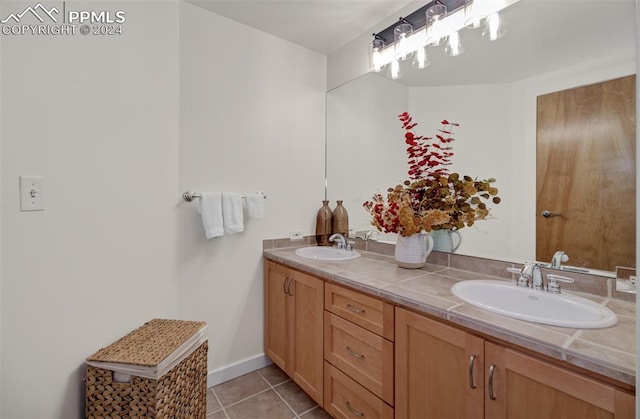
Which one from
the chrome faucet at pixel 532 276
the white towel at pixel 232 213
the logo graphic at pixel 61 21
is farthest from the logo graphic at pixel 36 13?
the chrome faucet at pixel 532 276

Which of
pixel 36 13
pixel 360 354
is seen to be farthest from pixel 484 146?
pixel 36 13

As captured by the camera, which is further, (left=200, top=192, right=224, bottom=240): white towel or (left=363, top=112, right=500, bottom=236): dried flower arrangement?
(left=200, top=192, right=224, bottom=240): white towel

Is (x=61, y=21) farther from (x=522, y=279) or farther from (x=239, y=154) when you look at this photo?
(x=522, y=279)

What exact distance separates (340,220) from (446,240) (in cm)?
84

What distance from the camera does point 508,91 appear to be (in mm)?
1388

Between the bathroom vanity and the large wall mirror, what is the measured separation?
12.2 inches

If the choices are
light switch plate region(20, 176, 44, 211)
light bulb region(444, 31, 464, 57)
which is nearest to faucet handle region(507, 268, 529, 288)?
light bulb region(444, 31, 464, 57)

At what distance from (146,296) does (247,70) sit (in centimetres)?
153

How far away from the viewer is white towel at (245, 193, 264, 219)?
6.13 feet

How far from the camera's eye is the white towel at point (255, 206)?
1.87 meters

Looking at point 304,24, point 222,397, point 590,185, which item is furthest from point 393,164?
point 222,397

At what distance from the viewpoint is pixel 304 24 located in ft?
6.32

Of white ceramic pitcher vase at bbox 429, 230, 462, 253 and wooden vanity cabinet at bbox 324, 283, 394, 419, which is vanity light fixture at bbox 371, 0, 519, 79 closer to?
white ceramic pitcher vase at bbox 429, 230, 462, 253

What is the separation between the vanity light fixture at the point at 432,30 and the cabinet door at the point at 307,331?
145 cm
